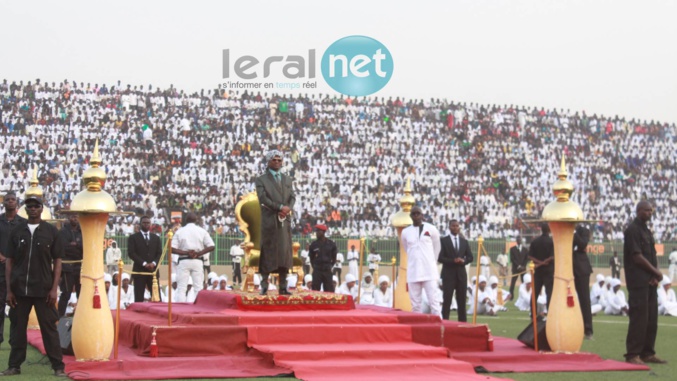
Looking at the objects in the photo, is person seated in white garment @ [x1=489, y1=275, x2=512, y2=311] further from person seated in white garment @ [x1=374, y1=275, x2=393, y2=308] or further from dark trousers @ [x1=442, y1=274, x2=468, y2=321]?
dark trousers @ [x1=442, y1=274, x2=468, y2=321]

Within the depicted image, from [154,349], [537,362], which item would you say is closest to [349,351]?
[154,349]

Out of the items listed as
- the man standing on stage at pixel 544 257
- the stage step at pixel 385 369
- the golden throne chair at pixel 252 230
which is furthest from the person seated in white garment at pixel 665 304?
the stage step at pixel 385 369

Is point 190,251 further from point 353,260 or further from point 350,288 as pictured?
point 353,260

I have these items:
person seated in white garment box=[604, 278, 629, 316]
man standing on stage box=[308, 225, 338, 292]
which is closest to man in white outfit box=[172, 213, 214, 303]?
man standing on stage box=[308, 225, 338, 292]

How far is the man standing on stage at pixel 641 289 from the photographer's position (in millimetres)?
11844

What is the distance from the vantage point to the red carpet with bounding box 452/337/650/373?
11375 mm

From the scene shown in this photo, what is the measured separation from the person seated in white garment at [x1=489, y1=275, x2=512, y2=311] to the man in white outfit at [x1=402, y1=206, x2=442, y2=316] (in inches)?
270

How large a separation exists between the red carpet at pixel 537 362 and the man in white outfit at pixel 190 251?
5241mm

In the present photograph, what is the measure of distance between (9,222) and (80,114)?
30875 mm

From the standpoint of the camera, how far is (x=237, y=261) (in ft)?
97.3

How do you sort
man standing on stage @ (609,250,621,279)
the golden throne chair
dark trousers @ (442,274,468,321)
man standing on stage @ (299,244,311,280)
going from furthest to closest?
man standing on stage @ (609,250,621,279), man standing on stage @ (299,244,311,280), dark trousers @ (442,274,468,321), the golden throne chair

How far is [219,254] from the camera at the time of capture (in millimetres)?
30250

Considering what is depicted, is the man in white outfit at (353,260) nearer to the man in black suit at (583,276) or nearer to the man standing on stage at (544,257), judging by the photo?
the man standing on stage at (544,257)

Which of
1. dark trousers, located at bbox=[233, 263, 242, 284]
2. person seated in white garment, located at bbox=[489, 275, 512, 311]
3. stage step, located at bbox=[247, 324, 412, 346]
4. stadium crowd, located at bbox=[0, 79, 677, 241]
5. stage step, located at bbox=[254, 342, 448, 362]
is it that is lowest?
stage step, located at bbox=[254, 342, 448, 362]
